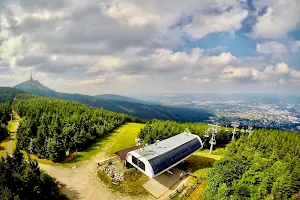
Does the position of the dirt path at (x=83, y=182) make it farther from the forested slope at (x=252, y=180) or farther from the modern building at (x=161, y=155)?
the forested slope at (x=252, y=180)

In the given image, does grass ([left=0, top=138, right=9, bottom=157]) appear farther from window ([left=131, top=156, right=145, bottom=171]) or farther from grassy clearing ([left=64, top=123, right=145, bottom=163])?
window ([left=131, top=156, right=145, bottom=171])

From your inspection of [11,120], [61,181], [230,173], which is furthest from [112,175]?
[11,120]

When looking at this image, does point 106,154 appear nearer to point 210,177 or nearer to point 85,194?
point 85,194

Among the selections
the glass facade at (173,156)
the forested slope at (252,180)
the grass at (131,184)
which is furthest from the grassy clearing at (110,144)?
the forested slope at (252,180)

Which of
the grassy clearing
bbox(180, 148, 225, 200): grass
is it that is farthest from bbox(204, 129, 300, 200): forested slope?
the grassy clearing

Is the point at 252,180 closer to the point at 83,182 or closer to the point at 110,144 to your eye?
the point at 83,182

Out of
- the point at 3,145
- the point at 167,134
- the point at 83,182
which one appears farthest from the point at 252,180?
the point at 3,145
